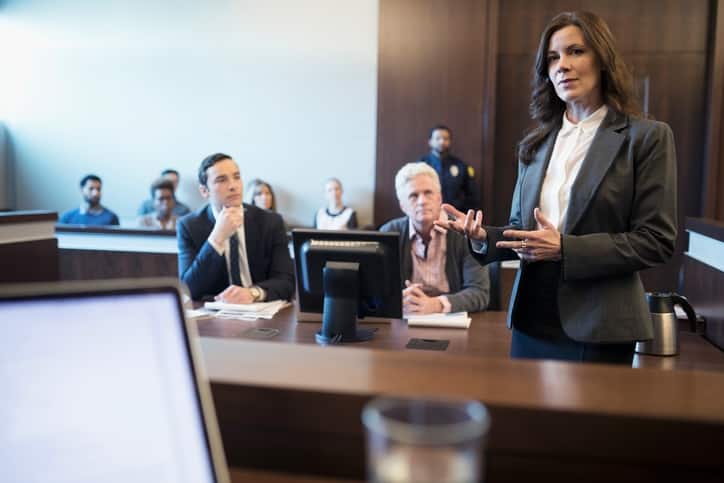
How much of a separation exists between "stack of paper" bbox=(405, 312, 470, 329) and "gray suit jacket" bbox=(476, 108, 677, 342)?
757 mm

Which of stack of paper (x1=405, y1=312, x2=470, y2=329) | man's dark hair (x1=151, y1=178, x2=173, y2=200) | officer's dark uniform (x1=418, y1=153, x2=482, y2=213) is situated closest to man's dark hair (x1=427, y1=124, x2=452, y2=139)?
officer's dark uniform (x1=418, y1=153, x2=482, y2=213)

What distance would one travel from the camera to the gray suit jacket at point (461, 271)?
2.75m

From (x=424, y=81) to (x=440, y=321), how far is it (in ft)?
15.4

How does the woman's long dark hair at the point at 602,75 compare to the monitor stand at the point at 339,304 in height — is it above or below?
above

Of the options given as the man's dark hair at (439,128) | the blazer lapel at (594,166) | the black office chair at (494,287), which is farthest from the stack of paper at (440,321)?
the man's dark hair at (439,128)

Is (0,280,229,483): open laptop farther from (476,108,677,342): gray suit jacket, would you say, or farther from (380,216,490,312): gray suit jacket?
(380,216,490,312): gray suit jacket

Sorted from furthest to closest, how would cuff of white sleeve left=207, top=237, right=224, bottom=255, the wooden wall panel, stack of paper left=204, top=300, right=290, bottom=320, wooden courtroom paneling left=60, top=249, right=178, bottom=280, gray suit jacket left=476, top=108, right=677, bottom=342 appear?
the wooden wall panel, wooden courtroom paneling left=60, top=249, right=178, bottom=280, cuff of white sleeve left=207, top=237, right=224, bottom=255, stack of paper left=204, top=300, right=290, bottom=320, gray suit jacket left=476, top=108, right=677, bottom=342

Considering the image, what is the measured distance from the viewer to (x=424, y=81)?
6781 mm

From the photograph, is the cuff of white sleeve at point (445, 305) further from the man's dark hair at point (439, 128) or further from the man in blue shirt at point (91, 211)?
the man in blue shirt at point (91, 211)

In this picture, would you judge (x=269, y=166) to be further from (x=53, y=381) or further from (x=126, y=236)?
(x=53, y=381)

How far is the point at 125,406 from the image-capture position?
0.64 metres

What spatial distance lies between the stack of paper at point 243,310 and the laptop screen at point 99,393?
6.43 feet

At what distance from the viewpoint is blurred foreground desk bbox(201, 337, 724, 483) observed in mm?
685

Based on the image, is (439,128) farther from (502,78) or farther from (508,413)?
(508,413)
